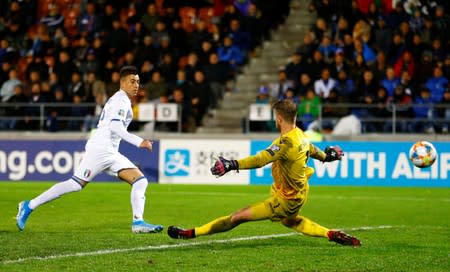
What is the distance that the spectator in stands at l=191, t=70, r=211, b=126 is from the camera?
25109mm

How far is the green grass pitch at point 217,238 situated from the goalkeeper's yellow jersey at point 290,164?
63 centimetres

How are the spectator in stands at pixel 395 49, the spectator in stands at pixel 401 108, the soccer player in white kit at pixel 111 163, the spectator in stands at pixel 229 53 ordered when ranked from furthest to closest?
the spectator in stands at pixel 229 53 < the spectator in stands at pixel 395 49 < the spectator in stands at pixel 401 108 < the soccer player in white kit at pixel 111 163

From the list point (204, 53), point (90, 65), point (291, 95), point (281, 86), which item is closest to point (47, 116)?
point (90, 65)

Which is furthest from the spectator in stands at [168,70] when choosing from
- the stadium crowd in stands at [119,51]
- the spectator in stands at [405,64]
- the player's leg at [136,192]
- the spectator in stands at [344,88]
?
the player's leg at [136,192]

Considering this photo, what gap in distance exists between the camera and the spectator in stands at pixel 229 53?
86.5ft

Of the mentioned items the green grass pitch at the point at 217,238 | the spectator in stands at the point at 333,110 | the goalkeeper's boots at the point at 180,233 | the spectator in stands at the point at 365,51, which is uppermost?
the spectator in stands at the point at 365,51

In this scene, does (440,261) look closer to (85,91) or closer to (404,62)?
(404,62)

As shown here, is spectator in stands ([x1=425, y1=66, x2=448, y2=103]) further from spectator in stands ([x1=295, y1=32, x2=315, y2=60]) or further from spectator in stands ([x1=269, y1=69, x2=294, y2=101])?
spectator in stands ([x1=269, y1=69, x2=294, y2=101])

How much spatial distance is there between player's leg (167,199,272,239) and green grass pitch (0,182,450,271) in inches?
6.8

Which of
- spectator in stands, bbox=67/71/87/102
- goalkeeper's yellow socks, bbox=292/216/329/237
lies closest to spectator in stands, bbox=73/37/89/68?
spectator in stands, bbox=67/71/87/102

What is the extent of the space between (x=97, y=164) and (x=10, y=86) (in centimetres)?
1473

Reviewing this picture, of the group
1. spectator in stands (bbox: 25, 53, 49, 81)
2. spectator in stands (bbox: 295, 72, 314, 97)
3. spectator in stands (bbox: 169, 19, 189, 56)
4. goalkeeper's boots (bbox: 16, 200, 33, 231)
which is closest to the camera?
goalkeeper's boots (bbox: 16, 200, 33, 231)

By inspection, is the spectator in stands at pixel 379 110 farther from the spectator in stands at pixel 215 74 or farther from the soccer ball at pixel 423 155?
the soccer ball at pixel 423 155

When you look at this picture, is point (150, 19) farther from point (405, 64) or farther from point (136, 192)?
point (136, 192)
